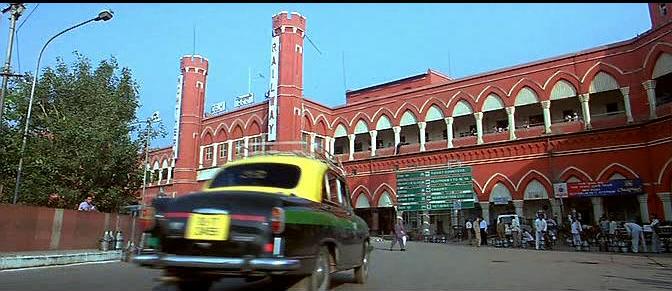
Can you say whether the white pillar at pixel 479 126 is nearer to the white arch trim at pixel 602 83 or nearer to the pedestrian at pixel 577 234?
the white arch trim at pixel 602 83

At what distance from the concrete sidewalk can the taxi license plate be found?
8223 mm

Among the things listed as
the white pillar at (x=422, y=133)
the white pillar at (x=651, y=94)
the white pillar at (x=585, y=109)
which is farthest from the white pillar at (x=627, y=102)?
the white pillar at (x=422, y=133)

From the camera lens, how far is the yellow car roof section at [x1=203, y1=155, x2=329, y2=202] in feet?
22.0

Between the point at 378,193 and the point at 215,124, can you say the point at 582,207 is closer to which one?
the point at 378,193

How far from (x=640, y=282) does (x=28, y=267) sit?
13253 mm

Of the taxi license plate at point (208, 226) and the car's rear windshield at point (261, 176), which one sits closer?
the taxi license plate at point (208, 226)

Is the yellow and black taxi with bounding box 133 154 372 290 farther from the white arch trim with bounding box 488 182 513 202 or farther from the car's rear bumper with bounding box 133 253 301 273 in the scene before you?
the white arch trim with bounding box 488 182 513 202

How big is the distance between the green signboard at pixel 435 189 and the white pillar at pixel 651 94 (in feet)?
33.0

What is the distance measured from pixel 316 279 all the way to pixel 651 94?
2729 centimetres

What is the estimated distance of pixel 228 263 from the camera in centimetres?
534

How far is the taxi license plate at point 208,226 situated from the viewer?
544 centimetres

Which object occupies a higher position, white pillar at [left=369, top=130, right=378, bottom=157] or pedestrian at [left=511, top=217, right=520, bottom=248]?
white pillar at [left=369, top=130, right=378, bottom=157]

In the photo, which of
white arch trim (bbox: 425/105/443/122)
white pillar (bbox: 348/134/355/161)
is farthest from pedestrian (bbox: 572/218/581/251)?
white pillar (bbox: 348/134/355/161)

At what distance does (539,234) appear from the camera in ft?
75.9
